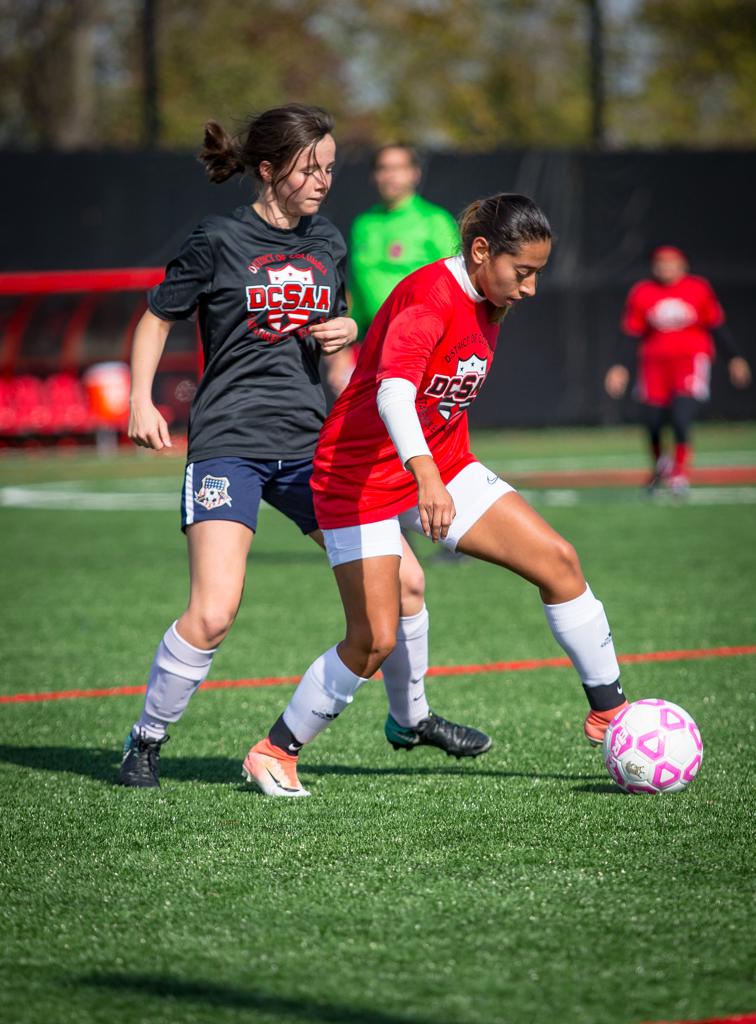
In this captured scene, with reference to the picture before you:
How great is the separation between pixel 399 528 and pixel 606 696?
0.85 metres

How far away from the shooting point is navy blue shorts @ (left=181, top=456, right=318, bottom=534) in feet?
15.3

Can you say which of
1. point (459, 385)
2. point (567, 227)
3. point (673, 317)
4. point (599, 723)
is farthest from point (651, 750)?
point (567, 227)

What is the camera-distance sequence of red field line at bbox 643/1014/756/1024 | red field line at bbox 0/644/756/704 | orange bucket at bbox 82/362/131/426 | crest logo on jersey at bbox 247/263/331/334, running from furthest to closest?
orange bucket at bbox 82/362/131/426
red field line at bbox 0/644/756/704
crest logo on jersey at bbox 247/263/331/334
red field line at bbox 643/1014/756/1024

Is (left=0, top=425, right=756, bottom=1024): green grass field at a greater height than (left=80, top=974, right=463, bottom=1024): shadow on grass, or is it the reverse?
(left=80, top=974, right=463, bottom=1024): shadow on grass

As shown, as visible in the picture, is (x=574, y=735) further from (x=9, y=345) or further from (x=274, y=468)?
(x=9, y=345)

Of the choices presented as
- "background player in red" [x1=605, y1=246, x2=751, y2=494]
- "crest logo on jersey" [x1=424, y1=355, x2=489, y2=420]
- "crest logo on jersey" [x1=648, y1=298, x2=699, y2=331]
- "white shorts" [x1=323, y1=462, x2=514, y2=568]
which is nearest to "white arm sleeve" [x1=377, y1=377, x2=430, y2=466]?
"crest logo on jersey" [x1=424, y1=355, x2=489, y2=420]

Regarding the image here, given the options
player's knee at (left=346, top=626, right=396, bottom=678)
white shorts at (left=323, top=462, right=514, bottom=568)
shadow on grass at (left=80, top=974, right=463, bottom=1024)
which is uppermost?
white shorts at (left=323, top=462, right=514, bottom=568)

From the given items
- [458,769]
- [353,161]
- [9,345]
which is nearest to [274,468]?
[458,769]

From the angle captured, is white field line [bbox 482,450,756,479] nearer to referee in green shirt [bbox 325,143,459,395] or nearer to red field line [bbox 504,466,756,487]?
red field line [bbox 504,466,756,487]

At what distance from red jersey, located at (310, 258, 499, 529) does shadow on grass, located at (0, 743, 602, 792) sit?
3.18 feet

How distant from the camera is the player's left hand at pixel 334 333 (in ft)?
15.7

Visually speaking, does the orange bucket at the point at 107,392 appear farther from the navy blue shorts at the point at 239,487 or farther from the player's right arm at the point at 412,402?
the player's right arm at the point at 412,402

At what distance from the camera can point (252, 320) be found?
15.7ft

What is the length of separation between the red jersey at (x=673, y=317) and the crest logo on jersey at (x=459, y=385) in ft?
35.9
